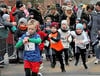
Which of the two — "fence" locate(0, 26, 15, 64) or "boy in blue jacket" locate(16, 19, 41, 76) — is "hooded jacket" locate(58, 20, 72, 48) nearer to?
"fence" locate(0, 26, 15, 64)

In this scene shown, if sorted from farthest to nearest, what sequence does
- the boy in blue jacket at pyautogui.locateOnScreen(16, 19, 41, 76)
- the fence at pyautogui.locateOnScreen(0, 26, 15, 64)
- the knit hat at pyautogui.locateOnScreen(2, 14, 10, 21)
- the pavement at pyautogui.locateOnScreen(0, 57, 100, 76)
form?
the knit hat at pyautogui.locateOnScreen(2, 14, 10, 21) < the fence at pyautogui.locateOnScreen(0, 26, 15, 64) < the pavement at pyautogui.locateOnScreen(0, 57, 100, 76) < the boy in blue jacket at pyautogui.locateOnScreen(16, 19, 41, 76)

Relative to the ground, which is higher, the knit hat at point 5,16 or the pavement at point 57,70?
the knit hat at point 5,16

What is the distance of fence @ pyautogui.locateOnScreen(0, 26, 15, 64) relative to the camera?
35.3 ft

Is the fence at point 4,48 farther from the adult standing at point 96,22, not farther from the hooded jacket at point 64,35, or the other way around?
the adult standing at point 96,22

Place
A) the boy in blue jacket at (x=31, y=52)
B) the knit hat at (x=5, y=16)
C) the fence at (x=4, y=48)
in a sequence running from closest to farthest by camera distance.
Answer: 1. the boy in blue jacket at (x=31, y=52)
2. the fence at (x=4, y=48)
3. the knit hat at (x=5, y=16)

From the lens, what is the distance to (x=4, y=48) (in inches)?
437

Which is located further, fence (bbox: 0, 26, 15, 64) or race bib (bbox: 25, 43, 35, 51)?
fence (bbox: 0, 26, 15, 64)

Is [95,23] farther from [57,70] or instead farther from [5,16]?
[5,16]

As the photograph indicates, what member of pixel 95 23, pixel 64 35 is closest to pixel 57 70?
pixel 64 35

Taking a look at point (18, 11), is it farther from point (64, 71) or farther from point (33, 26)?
point (33, 26)

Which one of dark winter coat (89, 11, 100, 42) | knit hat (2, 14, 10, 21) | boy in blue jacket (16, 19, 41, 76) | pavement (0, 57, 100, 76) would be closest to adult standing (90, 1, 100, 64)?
dark winter coat (89, 11, 100, 42)

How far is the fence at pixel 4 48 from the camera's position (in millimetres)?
10765

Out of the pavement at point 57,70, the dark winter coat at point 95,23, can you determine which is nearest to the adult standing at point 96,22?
the dark winter coat at point 95,23

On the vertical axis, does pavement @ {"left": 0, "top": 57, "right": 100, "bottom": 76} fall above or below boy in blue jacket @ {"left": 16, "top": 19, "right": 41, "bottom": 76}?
below
